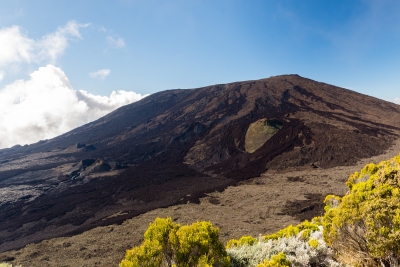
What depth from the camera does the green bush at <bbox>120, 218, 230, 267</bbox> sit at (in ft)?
17.7

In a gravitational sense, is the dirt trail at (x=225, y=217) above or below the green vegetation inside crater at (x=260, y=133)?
below

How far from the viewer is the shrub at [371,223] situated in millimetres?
4727

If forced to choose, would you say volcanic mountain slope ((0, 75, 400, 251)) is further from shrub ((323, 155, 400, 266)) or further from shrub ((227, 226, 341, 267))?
shrub ((323, 155, 400, 266))

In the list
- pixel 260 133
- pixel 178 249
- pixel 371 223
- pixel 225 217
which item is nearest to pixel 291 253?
pixel 371 223

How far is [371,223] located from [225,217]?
57.6 ft

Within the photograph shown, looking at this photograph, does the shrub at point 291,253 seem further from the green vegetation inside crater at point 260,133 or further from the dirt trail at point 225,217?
the green vegetation inside crater at point 260,133

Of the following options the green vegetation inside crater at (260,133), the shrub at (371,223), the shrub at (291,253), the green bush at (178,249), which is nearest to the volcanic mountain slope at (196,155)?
the green vegetation inside crater at (260,133)

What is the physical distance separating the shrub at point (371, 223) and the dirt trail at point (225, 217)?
11858mm

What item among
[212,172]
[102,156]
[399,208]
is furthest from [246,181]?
[102,156]

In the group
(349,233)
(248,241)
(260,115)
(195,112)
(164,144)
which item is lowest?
(248,241)

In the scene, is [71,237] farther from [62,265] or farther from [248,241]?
[248,241]

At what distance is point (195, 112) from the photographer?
8138 centimetres

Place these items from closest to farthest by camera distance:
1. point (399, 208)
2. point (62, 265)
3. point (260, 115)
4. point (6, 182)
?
1. point (399, 208)
2. point (62, 265)
3. point (6, 182)
4. point (260, 115)

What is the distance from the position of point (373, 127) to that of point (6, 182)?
269 feet
